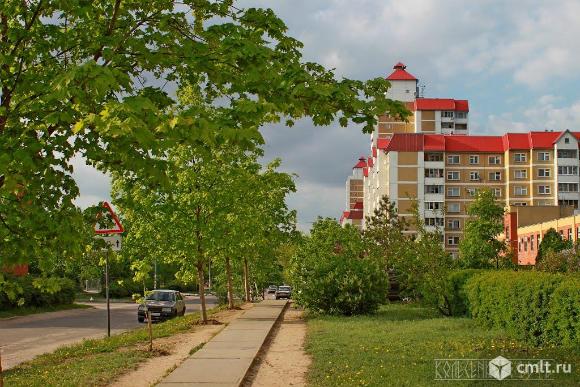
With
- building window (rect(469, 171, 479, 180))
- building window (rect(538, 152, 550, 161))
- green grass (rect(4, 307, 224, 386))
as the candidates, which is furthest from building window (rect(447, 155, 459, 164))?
green grass (rect(4, 307, 224, 386))

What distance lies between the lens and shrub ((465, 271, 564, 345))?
12.3 metres

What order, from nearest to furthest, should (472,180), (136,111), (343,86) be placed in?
(136,111), (343,86), (472,180)

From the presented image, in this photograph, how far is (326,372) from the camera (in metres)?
10.1

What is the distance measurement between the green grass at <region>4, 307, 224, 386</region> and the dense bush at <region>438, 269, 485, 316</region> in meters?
9.29

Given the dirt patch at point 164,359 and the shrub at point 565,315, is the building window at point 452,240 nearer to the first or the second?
the dirt patch at point 164,359

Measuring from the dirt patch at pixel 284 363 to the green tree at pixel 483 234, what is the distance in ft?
128

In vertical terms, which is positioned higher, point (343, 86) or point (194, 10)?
point (194, 10)

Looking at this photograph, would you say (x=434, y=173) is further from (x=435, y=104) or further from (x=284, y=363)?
(x=284, y=363)

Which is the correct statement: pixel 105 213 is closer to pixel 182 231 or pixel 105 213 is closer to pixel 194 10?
pixel 194 10

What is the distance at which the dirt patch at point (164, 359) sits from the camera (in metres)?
10.2

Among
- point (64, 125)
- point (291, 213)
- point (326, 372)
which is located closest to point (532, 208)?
point (291, 213)

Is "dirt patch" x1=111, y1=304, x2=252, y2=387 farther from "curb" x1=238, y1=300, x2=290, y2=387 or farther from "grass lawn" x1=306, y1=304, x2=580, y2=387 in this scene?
"grass lawn" x1=306, y1=304, x2=580, y2=387

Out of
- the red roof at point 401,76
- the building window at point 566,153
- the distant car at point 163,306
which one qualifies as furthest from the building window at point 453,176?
the distant car at point 163,306

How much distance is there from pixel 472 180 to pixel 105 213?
9693 cm
